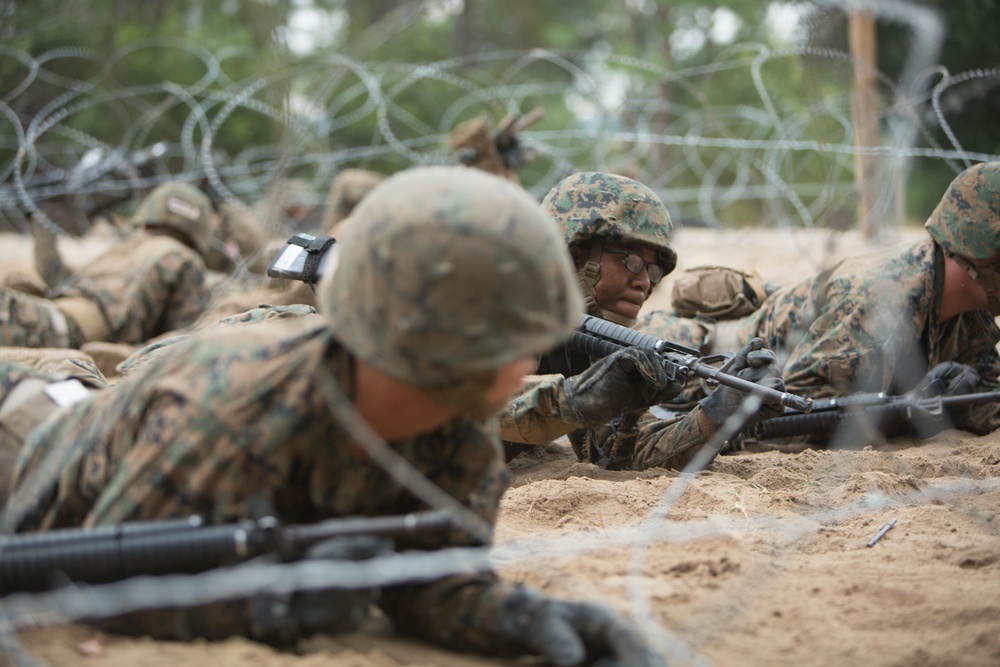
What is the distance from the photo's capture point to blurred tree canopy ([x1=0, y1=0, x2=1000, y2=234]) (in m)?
10.1

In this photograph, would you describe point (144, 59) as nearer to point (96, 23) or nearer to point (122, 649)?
point (96, 23)

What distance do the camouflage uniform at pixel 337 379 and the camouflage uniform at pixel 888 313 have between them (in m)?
2.83

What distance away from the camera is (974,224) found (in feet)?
15.1

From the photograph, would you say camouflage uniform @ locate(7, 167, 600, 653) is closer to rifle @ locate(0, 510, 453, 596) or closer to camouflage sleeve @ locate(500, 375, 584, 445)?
rifle @ locate(0, 510, 453, 596)

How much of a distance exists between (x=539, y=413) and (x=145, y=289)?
4.26 m

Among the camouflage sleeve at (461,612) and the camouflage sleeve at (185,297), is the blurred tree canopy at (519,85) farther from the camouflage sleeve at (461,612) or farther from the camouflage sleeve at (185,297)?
the camouflage sleeve at (461,612)

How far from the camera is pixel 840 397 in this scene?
4.74 metres

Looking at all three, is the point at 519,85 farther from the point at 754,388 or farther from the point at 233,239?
the point at 754,388

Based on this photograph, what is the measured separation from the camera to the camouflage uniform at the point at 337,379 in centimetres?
212

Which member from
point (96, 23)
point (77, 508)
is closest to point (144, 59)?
point (96, 23)

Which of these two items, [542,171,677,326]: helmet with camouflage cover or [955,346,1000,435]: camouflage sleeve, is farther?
[955,346,1000,435]: camouflage sleeve

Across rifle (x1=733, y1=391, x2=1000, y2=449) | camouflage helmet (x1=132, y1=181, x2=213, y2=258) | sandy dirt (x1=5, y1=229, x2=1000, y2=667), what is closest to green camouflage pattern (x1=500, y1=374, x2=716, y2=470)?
sandy dirt (x1=5, y1=229, x2=1000, y2=667)

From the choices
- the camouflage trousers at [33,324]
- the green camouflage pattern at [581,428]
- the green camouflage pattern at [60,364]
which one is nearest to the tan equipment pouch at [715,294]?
the green camouflage pattern at [581,428]

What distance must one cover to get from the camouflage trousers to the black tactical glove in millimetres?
4752
